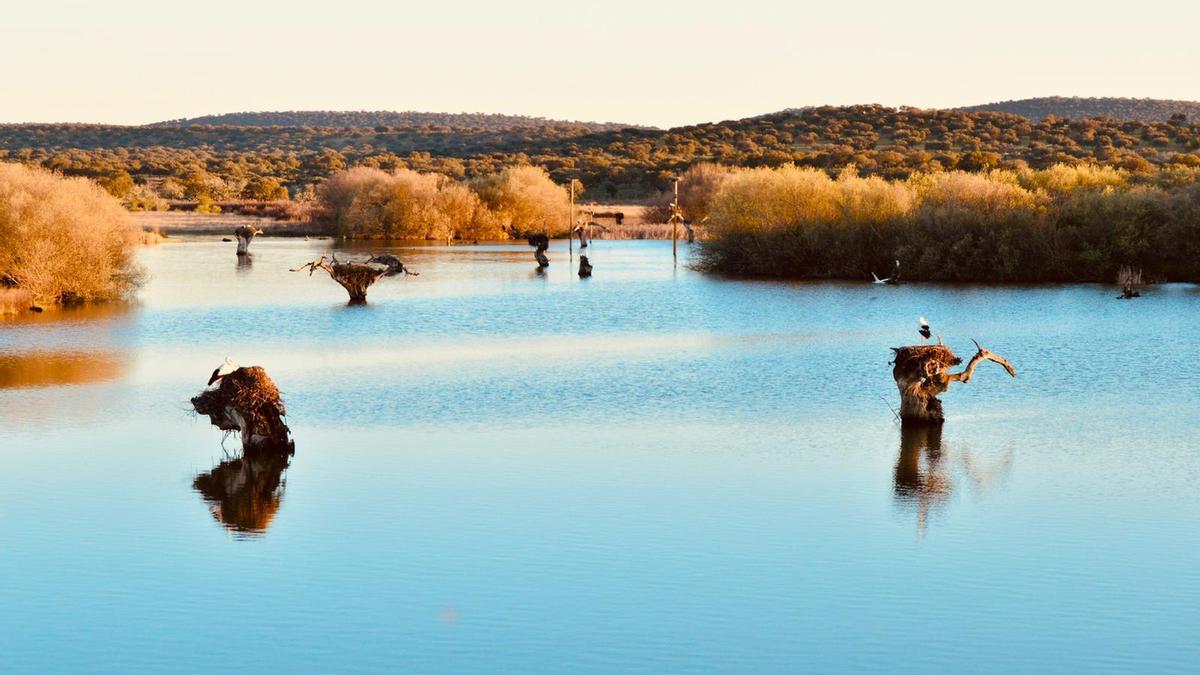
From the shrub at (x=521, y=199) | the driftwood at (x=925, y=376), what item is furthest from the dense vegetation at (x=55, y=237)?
the shrub at (x=521, y=199)

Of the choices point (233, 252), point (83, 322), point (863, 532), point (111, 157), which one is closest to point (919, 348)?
point (863, 532)

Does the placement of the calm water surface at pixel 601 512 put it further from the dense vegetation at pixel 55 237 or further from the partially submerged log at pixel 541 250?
the partially submerged log at pixel 541 250

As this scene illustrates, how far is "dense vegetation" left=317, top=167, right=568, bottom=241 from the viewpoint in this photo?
249 feet

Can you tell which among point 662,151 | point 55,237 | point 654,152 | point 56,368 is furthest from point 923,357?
point 654,152

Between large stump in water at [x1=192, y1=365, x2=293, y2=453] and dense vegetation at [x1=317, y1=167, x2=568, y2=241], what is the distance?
5978 centimetres

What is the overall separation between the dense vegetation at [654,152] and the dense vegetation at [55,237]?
52121mm

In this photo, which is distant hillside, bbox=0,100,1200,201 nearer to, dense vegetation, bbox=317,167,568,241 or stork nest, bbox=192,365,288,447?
dense vegetation, bbox=317,167,568,241

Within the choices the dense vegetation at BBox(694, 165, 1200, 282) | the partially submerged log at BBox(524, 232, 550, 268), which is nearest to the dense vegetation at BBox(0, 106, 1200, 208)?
the dense vegetation at BBox(694, 165, 1200, 282)

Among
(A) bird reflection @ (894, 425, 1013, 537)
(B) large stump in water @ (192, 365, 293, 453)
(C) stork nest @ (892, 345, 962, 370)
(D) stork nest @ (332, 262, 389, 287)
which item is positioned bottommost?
(D) stork nest @ (332, 262, 389, 287)

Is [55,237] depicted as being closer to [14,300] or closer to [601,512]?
[14,300]

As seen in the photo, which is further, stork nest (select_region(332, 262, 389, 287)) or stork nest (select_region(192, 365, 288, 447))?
stork nest (select_region(332, 262, 389, 287))

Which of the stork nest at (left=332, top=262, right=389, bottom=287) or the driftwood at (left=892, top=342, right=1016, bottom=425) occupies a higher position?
the driftwood at (left=892, top=342, right=1016, bottom=425)

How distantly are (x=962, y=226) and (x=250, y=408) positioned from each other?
1387 inches

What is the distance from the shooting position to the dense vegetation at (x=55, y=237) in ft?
111
